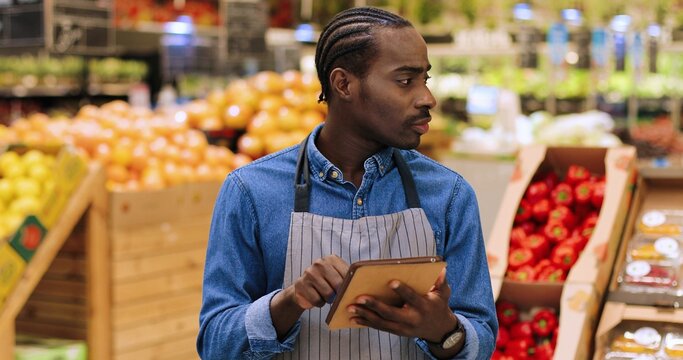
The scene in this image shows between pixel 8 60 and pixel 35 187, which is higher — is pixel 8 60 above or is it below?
below

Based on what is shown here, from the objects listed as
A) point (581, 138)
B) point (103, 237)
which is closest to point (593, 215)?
point (103, 237)

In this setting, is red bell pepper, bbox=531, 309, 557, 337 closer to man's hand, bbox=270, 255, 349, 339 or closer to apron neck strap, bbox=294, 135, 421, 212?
apron neck strap, bbox=294, 135, 421, 212

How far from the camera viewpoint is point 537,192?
10.8 ft

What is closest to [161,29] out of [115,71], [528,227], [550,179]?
[115,71]

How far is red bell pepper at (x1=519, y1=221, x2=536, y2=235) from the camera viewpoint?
3258mm

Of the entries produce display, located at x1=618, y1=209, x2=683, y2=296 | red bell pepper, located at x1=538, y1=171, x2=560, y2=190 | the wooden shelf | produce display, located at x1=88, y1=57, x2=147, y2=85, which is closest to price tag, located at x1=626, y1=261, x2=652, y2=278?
produce display, located at x1=618, y1=209, x2=683, y2=296

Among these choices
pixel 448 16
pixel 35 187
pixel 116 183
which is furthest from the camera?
pixel 448 16

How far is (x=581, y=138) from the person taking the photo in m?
5.74

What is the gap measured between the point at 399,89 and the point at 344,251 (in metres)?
0.31

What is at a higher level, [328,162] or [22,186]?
[328,162]

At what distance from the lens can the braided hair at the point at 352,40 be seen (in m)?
1.69

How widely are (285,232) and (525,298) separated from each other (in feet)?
4.95

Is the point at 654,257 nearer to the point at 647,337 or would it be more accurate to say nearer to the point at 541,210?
the point at 647,337

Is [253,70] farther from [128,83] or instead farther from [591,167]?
[591,167]
